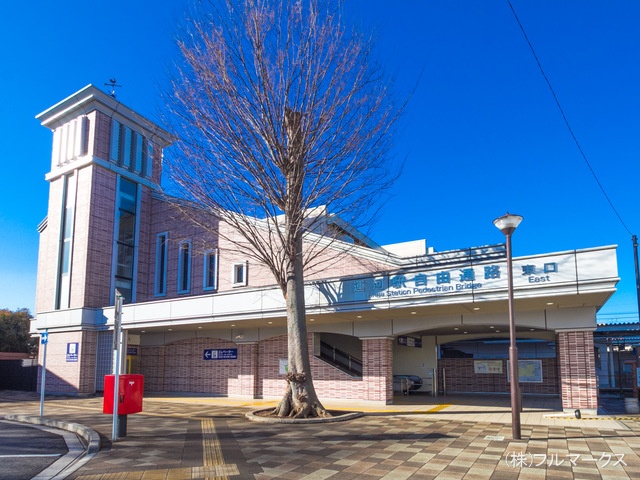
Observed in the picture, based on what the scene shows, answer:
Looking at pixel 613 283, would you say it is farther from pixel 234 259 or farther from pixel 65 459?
pixel 234 259

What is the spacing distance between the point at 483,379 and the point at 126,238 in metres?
19.2

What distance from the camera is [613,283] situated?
12.8 metres

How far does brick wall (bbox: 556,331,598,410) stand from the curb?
484 inches

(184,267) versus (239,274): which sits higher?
(184,267)

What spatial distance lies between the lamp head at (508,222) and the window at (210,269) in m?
16.9

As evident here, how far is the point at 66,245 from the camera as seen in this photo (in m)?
26.8

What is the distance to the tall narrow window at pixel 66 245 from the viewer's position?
26109mm

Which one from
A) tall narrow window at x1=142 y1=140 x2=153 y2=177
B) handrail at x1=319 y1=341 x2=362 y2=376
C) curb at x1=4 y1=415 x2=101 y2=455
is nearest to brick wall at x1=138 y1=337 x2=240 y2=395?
handrail at x1=319 y1=341 x2=362 y2=376

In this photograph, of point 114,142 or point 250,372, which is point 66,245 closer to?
point 114,142

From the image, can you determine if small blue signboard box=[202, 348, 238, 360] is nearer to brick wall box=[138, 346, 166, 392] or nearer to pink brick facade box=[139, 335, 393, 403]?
pink brick facade box=[139, 335, 393, 403]

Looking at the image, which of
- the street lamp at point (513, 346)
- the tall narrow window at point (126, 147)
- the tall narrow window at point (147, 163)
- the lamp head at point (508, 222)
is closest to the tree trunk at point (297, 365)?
the street lamp at point (513, 346)

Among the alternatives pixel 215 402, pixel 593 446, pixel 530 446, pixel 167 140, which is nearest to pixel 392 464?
pixel 530 446

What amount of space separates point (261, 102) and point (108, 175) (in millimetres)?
15936

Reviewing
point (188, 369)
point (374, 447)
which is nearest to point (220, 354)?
point (188, 369)
